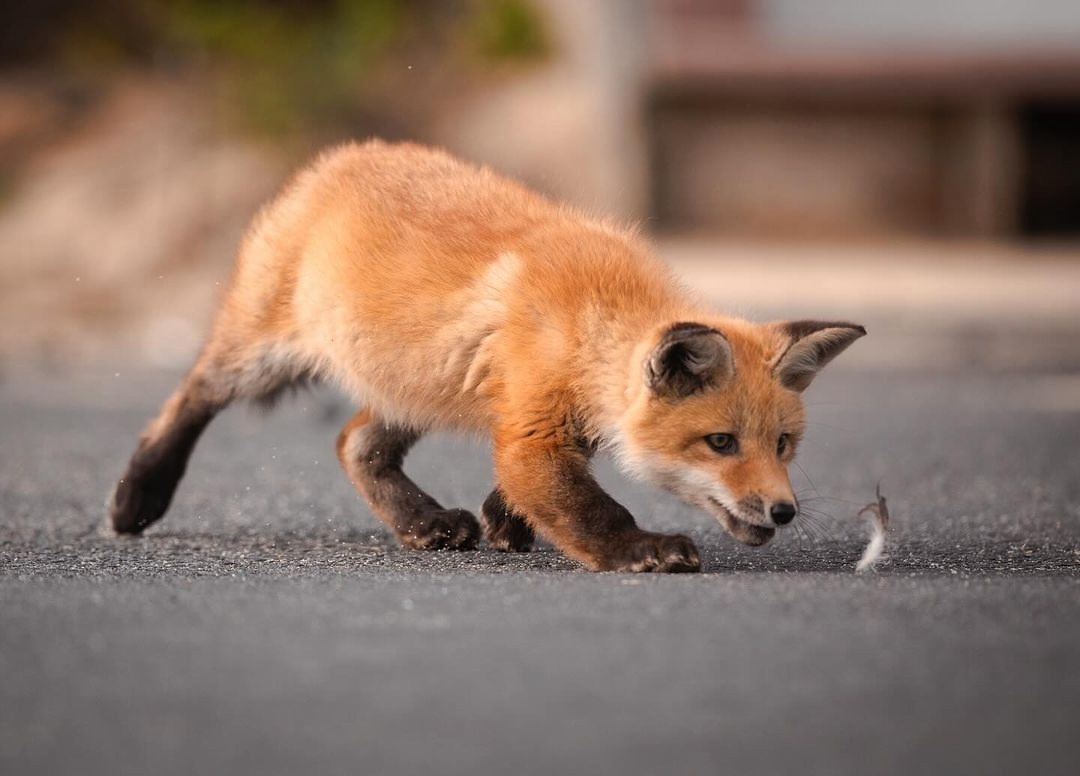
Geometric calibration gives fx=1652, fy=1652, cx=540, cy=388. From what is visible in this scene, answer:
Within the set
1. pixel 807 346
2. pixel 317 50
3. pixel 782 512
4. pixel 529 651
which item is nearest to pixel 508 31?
pixel 317 50

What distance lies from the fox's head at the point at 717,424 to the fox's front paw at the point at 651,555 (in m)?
0.16

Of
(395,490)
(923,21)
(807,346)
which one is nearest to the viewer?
(807,346)

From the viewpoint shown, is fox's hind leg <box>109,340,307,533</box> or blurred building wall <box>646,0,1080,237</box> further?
blurred building wall <box>646,0,1080,237</box>

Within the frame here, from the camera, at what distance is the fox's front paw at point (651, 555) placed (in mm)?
5020

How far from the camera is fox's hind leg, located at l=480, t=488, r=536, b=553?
588 cm

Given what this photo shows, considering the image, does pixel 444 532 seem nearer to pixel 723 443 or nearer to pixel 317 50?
pixel 723 443

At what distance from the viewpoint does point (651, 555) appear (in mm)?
5035

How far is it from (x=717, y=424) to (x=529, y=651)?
1363 mm

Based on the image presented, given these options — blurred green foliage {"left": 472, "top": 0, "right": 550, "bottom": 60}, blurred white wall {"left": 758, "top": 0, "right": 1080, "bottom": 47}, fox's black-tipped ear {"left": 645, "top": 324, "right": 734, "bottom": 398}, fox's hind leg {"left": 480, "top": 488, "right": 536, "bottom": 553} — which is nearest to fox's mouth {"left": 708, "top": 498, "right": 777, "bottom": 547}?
fox's black-tipped ear {"left": 645, "top": 324, "right": 734, "bottom": 398}

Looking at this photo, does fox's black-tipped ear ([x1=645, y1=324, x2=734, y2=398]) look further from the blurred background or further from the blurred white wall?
the blurred white wall

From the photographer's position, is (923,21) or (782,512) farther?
(923,21)

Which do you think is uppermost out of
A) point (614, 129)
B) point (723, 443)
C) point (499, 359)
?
point (614, 129)

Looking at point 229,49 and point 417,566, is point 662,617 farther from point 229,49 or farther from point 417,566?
point 229,49

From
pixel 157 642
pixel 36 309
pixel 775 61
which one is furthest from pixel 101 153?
pixel 157 642
